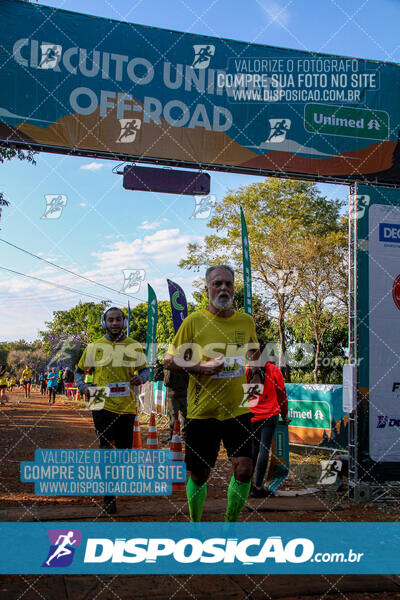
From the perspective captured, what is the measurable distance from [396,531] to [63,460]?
4741 millimetres

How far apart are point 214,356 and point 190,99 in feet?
14.7

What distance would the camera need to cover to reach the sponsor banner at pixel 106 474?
5.87m

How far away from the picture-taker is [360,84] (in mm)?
7777

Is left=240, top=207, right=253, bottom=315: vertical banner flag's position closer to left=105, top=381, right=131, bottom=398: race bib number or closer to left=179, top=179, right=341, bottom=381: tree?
left=105, top=381, right=131, bottom=398: race bib number

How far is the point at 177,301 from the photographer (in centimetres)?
1416

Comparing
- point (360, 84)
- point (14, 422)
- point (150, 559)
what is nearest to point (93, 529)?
point (150, 559)

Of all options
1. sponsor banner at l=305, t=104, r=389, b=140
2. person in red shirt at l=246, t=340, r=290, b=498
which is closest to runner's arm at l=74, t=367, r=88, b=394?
person in red shirt at l=246, t=340, r=290, b=498

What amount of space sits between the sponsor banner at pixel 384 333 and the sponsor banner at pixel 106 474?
2.75 metres

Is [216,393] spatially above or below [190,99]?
below

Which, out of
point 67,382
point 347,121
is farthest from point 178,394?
point 67,382

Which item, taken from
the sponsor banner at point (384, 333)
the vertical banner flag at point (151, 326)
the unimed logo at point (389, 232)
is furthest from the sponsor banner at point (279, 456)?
the vertical banner flag at point (151, 326)

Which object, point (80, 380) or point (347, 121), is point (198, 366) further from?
point (347, 121)

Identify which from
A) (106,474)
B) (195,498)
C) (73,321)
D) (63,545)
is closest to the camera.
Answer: (63,545)

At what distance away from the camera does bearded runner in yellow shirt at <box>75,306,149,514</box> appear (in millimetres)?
5777
